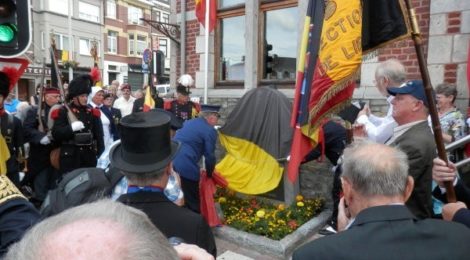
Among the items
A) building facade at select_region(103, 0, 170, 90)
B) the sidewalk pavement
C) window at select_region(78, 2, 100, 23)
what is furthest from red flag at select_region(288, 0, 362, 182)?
window at select_region(78, 2, 100, 23)

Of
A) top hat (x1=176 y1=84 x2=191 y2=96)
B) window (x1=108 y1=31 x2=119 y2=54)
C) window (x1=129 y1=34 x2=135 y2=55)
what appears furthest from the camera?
window (x1=129 y1=34 x2=135 y2=55)

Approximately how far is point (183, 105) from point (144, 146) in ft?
16.8

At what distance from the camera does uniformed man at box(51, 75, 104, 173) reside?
492 cm

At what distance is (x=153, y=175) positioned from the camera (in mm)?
1931

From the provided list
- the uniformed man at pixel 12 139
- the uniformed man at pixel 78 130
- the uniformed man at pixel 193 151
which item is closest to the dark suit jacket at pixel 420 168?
the uniformed man at pixel 193 151

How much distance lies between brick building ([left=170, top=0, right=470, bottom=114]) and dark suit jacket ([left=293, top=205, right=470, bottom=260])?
3350 millimetres

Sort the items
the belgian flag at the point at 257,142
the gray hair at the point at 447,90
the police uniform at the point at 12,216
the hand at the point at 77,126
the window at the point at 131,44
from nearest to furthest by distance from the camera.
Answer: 1. the police uniform at the point at 12,216
2. the gray hair at the point at 447,90
3. the hand at the point at 77,126
4. the belgian flag at the point at 257,142
5. the window at the point at 131,44

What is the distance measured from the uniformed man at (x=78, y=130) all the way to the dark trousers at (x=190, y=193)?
4.61ft

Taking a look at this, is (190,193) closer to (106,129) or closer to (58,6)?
(106,129)

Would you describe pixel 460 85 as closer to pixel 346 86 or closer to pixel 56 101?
pixel 346 86

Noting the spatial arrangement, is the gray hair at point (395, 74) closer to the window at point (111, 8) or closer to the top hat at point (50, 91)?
the top hat at point (50, 91)

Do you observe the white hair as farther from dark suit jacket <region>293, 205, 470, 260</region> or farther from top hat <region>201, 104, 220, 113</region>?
dark suit jacket <region>293, 205, 470, 260</region>

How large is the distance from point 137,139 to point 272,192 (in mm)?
4044

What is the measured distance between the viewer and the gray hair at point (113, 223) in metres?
0.68
